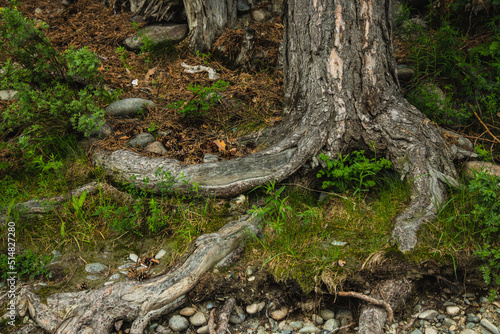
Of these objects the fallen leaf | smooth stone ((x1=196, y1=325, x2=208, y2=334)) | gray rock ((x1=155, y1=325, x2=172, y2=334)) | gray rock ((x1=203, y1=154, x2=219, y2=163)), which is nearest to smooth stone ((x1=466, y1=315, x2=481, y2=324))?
→ smooth stone ((x1=196, y1=325, x2=208, y2=334))

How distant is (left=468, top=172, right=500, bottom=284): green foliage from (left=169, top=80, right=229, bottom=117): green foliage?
2.83 m

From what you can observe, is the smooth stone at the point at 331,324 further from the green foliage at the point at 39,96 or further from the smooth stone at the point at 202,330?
the green foliage at the point at 39,96

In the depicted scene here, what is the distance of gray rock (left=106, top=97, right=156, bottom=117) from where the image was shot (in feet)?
15.0

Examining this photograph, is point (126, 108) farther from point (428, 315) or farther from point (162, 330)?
point (428, 315)

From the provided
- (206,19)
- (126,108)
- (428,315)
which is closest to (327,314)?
(428,315)

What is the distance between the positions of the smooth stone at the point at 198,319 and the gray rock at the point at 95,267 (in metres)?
0.94

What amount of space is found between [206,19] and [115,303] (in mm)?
4460

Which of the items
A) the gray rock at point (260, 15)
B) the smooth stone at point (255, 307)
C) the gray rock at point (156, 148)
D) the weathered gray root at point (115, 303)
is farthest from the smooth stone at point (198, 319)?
the gray rock at point (260, 15)

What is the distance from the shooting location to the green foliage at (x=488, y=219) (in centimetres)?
262

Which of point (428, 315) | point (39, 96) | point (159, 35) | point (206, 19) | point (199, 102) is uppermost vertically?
point (206, 19)

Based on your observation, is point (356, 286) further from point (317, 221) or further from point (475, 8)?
point (475, 8)

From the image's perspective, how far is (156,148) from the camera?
407cm

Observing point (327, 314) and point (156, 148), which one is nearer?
point (327, 314)

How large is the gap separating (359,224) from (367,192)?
480 mm
